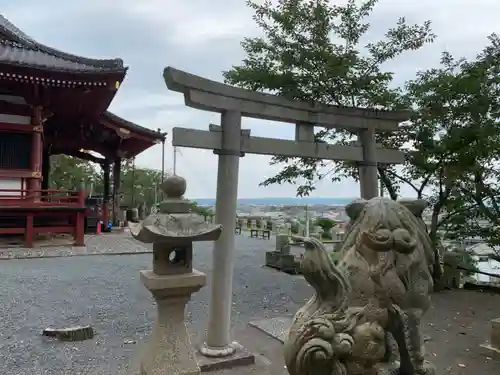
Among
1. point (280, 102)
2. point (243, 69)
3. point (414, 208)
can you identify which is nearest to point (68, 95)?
point (243, 69)

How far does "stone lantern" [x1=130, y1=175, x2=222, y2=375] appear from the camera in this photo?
2617mm

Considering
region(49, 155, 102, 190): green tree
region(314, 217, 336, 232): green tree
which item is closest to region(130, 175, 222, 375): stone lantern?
region(314, 217, 336, 232): green tree

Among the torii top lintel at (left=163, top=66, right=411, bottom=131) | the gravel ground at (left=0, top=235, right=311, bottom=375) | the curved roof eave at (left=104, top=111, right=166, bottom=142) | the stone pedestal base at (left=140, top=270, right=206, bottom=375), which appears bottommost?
the gravel ground at (left=0, top=235, right=311, bottom=375)

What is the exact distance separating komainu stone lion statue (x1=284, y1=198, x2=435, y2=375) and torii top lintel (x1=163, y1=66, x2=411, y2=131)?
2.43m

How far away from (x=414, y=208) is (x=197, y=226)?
142 cm

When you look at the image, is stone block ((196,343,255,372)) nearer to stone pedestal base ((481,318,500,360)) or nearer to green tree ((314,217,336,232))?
stone pedestal base ((481,318,500,360))

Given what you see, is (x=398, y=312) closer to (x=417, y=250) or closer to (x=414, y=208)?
(x=417, y=250)

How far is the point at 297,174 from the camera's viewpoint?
7.75m

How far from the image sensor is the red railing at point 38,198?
1117cm

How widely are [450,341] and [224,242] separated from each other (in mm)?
3026

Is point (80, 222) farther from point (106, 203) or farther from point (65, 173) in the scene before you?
point (65, 173)

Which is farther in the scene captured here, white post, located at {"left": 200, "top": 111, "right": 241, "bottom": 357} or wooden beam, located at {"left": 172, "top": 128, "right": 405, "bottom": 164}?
white post, located at {"left": 200, "top": 111, "right": 241, "bottom": 357}

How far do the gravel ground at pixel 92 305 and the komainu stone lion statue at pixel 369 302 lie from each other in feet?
9.99

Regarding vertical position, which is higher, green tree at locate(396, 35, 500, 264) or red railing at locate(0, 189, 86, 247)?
green tree at locate(396, 35, 500, 264)
